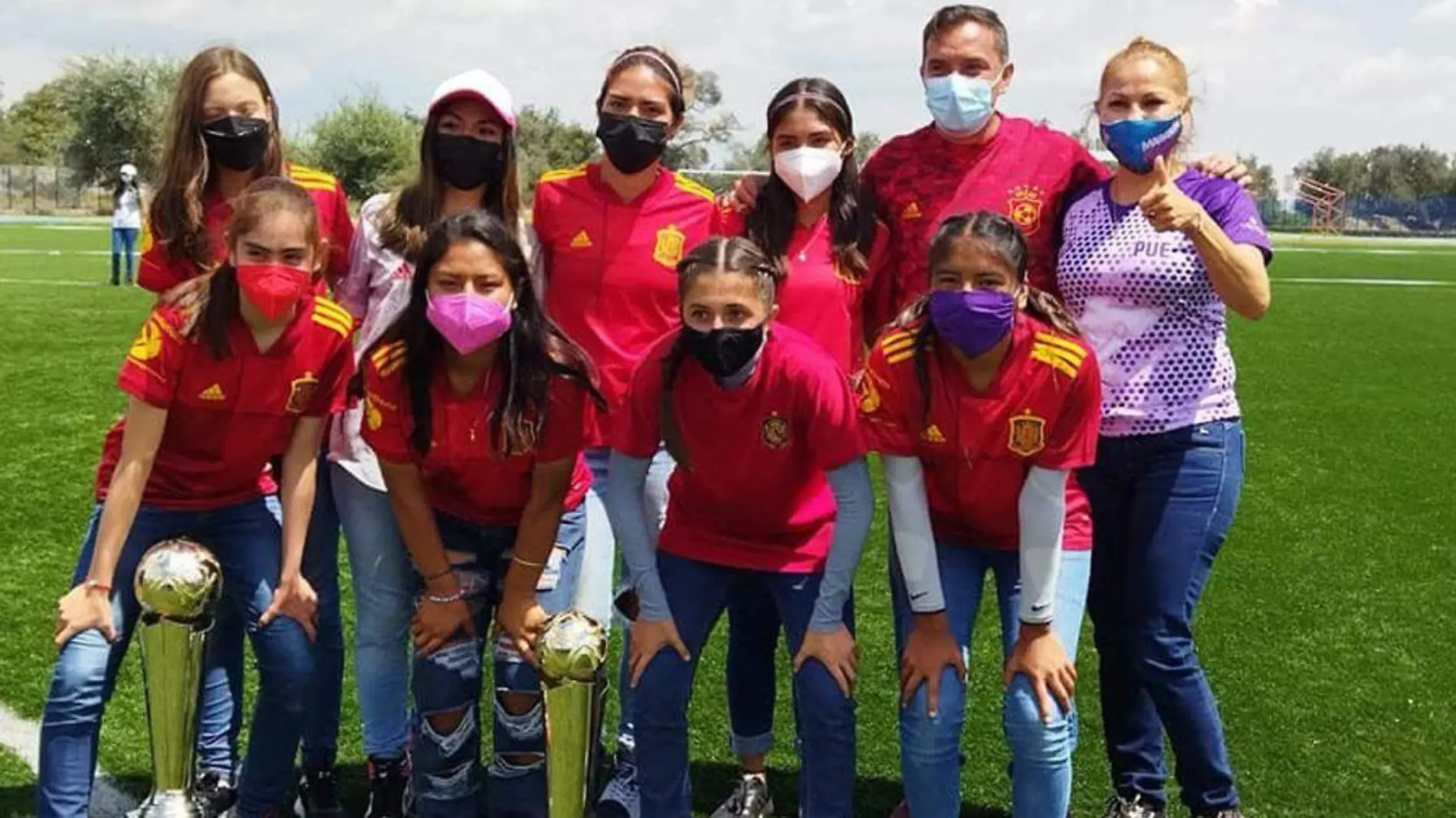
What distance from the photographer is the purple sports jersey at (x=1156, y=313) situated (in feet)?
11.3

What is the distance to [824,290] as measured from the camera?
3.75m

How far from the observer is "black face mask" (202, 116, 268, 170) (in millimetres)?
3643

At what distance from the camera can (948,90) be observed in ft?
12.4

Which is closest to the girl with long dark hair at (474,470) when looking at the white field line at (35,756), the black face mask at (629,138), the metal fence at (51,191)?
the black face mask at (629,138)

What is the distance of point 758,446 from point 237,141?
1.72m

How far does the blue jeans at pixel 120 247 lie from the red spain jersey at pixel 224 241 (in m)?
19.5

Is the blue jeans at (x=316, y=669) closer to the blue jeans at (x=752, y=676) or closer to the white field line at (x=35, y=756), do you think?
the white field line at (x=35, y=756)

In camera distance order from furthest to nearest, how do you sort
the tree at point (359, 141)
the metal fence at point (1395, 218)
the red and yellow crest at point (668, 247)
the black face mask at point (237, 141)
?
1. the metal fence at point (1395, 218)
2. the tree at point (359, 141)
3. the red and yellow crest at point (668, 247)
4. the black face mask at point (237, 141)

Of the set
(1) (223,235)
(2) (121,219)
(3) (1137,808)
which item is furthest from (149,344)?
(2) (121,219)

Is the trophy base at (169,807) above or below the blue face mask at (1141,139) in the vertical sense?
below

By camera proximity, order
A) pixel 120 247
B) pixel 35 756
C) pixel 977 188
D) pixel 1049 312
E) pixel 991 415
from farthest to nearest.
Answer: pixel 120 247, pixel 35 756, pixel 977 188, pixel 1049 312, pixel 991 415

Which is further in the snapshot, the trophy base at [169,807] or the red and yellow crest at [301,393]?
the red and yellow crest at [301,393]

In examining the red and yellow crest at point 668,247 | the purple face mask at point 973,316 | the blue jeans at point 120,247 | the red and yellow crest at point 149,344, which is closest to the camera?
the purple face mask at point 973,316

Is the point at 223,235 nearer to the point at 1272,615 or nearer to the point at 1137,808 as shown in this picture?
the point at 1137,808
